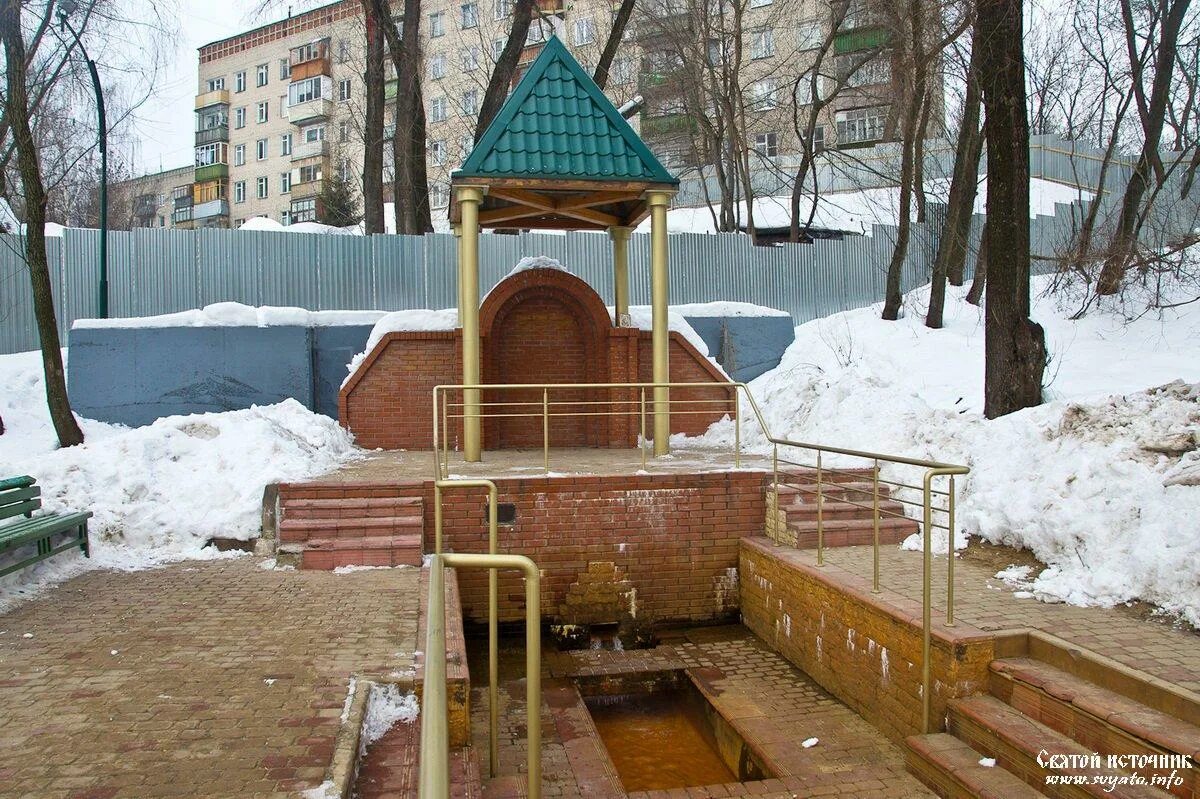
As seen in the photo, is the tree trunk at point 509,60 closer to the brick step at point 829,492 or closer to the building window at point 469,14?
the brick step at point 829,492

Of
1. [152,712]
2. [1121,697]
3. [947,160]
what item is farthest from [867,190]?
[152,712]

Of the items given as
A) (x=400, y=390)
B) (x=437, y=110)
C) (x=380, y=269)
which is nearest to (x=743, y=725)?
(x=400, y=390)

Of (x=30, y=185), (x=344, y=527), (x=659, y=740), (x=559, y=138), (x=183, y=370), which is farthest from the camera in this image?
(x=183, y=370)

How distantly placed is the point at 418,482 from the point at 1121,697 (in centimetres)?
592

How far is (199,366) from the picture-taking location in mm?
13445

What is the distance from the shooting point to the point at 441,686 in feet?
6.50

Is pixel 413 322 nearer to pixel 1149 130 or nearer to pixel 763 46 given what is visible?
pixel 1149 130

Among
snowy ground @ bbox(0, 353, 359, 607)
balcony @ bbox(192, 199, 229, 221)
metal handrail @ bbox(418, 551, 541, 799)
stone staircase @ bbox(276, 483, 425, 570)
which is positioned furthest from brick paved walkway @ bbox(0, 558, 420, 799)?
balcony @ bbox(192, 199, 229, 221)

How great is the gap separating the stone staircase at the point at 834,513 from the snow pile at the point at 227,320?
319 inches

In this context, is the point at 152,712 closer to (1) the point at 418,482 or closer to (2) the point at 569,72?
(1) the point at 418,482

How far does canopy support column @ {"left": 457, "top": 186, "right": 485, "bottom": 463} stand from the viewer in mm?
9898

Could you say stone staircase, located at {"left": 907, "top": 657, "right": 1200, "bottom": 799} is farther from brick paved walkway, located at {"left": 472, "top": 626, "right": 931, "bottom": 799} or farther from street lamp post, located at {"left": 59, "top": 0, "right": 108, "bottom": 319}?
street lamp post, located at {"left": 59, "top": 0, "right": 108, "bottom": 319}

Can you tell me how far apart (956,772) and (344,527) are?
5282 mm

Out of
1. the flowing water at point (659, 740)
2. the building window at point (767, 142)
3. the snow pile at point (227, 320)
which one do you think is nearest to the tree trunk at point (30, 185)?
the snow pile at point (227, 320)
